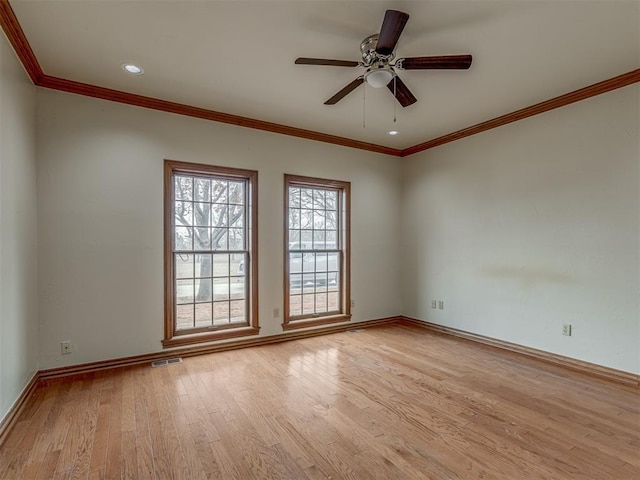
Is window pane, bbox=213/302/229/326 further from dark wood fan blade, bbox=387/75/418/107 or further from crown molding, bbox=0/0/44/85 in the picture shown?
dark wood fan blade, bbox=387/75/418/107

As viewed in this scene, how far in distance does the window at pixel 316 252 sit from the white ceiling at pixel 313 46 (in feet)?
4.40

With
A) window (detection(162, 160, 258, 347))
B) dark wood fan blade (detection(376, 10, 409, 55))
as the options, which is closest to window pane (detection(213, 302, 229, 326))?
window (detection(162, 160, 258, 347))

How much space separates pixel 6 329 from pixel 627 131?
5.42m

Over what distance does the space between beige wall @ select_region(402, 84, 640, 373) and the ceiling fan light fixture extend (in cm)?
227

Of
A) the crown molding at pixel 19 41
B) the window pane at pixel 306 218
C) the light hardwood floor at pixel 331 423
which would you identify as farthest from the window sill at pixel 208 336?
the crown molding at pixel 19 41

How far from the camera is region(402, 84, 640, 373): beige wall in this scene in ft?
10.1

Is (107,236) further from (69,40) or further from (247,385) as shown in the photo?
(247,385)

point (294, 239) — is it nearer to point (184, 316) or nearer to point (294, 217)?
point (294, 217)

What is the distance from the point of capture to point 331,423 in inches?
90.9

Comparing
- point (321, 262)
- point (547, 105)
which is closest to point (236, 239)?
point (321, 262)

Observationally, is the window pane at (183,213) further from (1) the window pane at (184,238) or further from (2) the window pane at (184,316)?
(2) the window pane at (184,316)

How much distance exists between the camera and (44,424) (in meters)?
2.29

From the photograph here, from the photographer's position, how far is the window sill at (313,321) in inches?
172

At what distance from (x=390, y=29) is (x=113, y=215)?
10.1 ft
